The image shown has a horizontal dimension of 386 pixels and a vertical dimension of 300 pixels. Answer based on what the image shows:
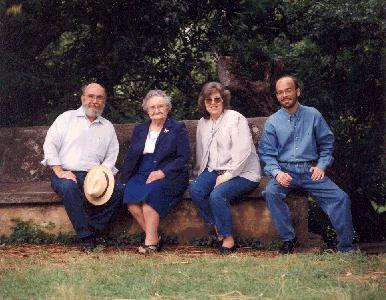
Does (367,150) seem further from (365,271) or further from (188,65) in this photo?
(365,271)

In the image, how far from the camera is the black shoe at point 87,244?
21.3 feet

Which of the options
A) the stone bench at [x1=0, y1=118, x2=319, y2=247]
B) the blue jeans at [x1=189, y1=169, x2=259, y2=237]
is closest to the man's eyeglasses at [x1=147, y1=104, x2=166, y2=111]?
the blue jeans at [x1=189, y1=169, x2=259, y2=237]

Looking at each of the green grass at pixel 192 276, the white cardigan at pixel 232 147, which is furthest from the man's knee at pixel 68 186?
the white cardigan at pixel 232 147

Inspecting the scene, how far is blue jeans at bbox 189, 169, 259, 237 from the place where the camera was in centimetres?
634

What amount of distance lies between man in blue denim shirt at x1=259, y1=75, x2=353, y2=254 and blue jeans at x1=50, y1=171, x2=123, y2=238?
1.47 meters

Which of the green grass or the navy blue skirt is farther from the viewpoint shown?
the navy blue skirt

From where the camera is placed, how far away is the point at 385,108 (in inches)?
353

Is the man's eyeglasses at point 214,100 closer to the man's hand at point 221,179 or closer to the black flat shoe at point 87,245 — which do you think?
the man's hand at point 221,179

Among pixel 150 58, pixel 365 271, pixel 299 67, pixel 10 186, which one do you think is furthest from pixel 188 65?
pixel 365 271

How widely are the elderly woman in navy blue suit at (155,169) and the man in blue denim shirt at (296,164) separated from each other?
0.81 metres

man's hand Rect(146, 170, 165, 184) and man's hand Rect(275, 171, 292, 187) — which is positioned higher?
man's hand Rect(146, 170, 165, 184)

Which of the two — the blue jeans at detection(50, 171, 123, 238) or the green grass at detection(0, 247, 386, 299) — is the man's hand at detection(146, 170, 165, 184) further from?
the green grass at detection(0, 247, 386, 299)

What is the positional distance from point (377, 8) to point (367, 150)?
184cm

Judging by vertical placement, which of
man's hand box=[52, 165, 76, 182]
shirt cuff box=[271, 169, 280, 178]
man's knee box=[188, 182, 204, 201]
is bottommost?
man's knee box=[188, 182, 204, 201]
